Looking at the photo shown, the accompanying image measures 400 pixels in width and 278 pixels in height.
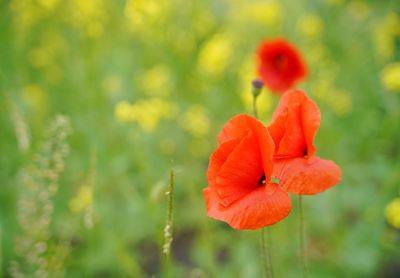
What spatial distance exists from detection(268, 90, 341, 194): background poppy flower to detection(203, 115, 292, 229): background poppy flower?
4 cm

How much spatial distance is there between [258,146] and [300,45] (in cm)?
281

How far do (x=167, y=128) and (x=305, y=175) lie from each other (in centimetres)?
243

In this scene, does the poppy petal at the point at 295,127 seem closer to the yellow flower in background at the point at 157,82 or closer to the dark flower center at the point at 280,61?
the dark flower center at the point at 280,61

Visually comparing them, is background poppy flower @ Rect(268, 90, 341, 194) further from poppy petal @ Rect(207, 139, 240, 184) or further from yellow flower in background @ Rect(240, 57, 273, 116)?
yellow flower in background @ Rect(240, 57, 273, 116)

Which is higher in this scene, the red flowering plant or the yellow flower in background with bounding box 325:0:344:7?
the yellow flower in background with bounding box 325:0:344:7

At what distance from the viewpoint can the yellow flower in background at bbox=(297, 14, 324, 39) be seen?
12.0ft

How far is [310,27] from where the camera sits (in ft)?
12.1

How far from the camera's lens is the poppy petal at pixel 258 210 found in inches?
38.2

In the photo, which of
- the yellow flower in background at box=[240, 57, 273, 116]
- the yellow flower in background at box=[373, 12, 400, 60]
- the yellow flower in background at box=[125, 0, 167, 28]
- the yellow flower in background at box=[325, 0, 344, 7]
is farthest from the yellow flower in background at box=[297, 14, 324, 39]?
the yellow flower in background at box=[125, 0, 167, 28]

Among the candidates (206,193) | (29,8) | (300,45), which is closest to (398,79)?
(206,193)

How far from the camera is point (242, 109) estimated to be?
10.3 ft

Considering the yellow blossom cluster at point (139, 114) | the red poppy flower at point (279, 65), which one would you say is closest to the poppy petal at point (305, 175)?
the red poppy flower at point (279, 65)

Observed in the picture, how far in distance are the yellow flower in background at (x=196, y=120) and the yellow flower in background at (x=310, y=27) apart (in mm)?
977

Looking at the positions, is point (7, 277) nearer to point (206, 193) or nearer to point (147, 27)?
point (147, 27)
